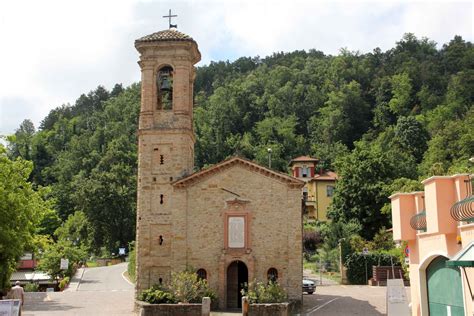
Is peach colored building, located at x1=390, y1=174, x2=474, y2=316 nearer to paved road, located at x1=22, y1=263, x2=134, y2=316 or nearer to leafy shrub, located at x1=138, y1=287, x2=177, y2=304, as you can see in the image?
leafy shrub, located at x1=138, y1=287, x2=177, y2=304

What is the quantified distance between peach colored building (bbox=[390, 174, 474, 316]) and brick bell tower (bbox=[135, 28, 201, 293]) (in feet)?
60.4

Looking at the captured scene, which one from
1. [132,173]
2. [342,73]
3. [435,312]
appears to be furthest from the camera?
[342,73]

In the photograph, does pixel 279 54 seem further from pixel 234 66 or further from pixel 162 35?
pixel 162 35

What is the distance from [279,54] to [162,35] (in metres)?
134

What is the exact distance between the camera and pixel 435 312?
10883 mm

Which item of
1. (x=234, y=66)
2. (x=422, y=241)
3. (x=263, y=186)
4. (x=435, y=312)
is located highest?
(x=234, y=66)

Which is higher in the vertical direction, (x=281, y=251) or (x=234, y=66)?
(x=234, y=66)

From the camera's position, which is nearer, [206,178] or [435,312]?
[435,312]

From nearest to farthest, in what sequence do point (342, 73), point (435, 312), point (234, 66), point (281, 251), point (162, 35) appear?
point (435, 312)
point (281, 251)
point (162, 35)
point (342, 73)
point (234, 66)

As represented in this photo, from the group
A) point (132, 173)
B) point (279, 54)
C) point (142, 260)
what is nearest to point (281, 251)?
point (142, 260)

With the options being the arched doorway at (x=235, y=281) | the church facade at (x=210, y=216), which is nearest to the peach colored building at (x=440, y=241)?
the church facade at (x=210, y=216)

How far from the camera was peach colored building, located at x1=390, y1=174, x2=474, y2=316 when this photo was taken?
29.4 ft

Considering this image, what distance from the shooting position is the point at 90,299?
3384 centimetres

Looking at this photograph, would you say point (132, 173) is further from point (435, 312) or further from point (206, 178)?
point (435, 312)
